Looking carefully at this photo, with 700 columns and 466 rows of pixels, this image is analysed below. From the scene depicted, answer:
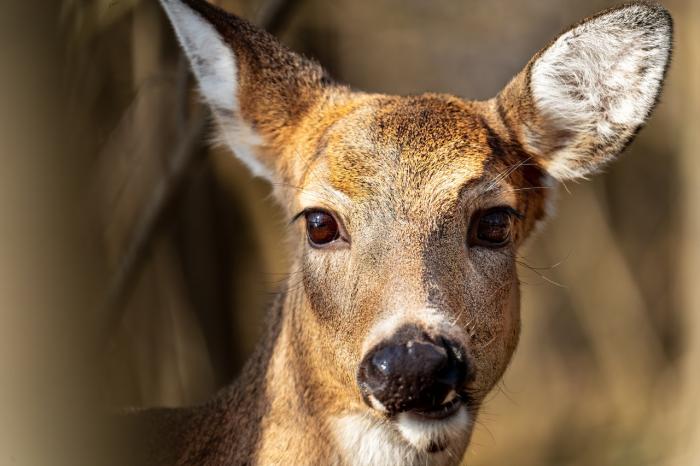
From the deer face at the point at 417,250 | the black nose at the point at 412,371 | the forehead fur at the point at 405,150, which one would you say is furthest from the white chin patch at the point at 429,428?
the forehead fur at the point at 405,150

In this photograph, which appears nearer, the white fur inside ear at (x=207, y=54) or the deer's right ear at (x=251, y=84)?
the white fur inside ear at (x=207, y=54)

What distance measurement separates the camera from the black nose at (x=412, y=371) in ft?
13.3

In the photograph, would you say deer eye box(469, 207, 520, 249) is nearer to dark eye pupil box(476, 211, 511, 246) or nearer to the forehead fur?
dark eye pupil box(476, 211, 511, 246)

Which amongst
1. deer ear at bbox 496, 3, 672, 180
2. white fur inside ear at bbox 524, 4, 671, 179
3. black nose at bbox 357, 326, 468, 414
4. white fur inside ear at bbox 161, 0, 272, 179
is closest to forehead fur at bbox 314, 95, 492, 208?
deer ear at bbox 496, 3, 672, 180

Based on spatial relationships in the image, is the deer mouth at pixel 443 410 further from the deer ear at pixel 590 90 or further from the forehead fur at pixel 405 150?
the deer ear at pixel 590 90

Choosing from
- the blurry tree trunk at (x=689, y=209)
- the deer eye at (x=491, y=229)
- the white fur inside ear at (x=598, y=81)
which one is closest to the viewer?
the deer eye at (x=491, y=229)

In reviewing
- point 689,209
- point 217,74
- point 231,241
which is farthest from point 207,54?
point 689,209

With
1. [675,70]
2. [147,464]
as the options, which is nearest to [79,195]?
[147,464]

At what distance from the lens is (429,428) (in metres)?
4.41

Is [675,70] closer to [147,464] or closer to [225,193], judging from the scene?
[225,193]

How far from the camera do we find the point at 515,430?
→ 46.8ft

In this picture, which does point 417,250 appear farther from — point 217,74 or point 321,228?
point 217,74

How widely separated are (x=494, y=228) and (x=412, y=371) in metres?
1.28

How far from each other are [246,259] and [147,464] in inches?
297
